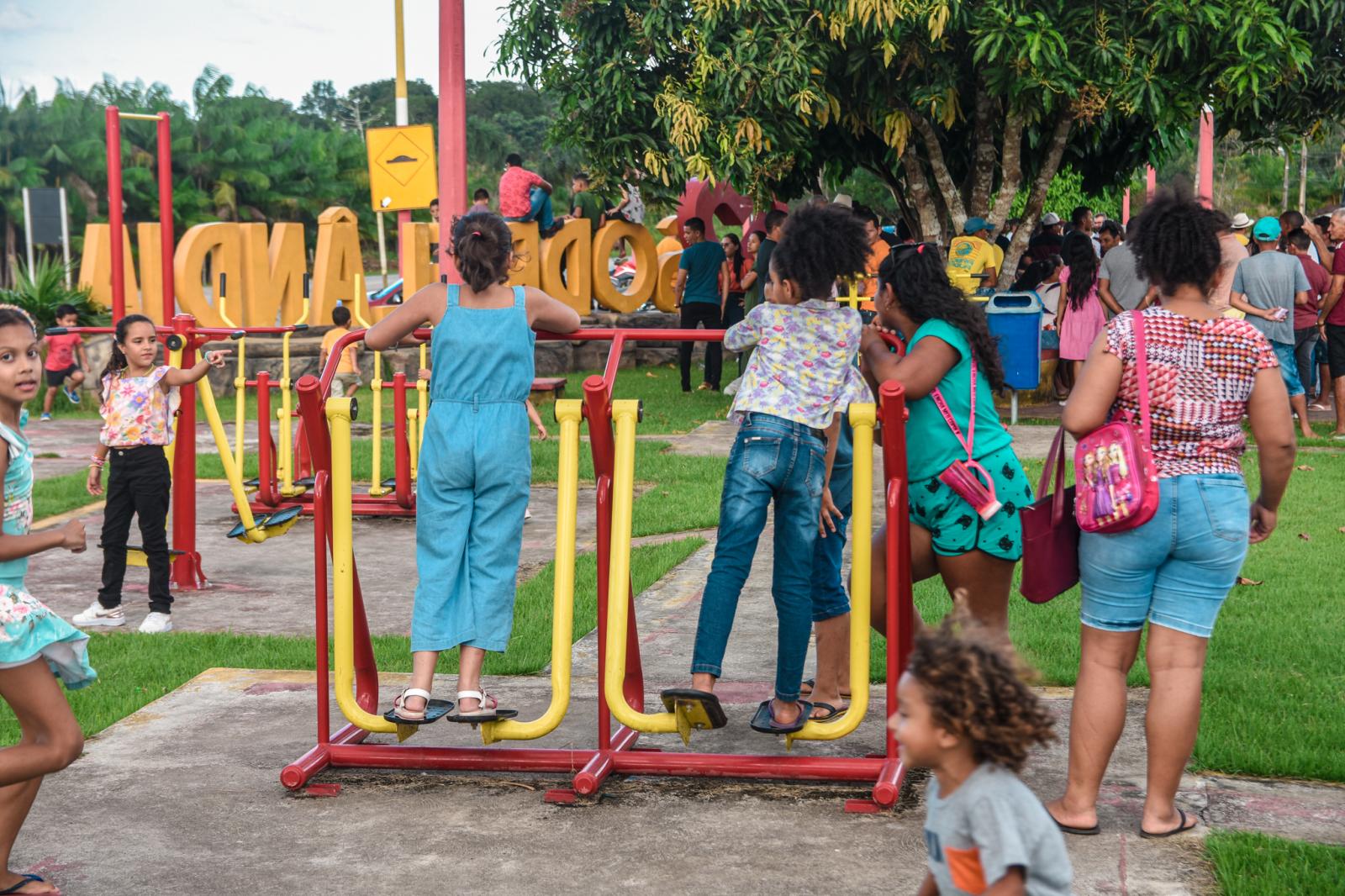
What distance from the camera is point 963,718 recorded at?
2.61m

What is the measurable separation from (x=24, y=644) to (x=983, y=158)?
40.3 ft

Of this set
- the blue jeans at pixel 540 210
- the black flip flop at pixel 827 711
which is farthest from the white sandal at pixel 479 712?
the blue jeans at pixel 540 210

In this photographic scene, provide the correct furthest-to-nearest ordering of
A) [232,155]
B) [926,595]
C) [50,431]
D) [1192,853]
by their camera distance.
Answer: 1. [232,155]
2. [50,431]
3. [926,595]
4. [1192,853]

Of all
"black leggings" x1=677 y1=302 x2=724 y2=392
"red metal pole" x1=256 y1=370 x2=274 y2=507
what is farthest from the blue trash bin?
"red metal pole" x1=256 y1=370 x2=274 y2=507

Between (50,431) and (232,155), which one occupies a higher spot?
(232,155)

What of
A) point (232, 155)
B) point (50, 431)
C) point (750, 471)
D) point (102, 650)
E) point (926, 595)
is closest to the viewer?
point (750, 471)

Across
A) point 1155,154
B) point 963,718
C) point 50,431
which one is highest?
point 1155,154

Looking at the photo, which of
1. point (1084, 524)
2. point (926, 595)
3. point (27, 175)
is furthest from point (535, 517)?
point (27, 175)

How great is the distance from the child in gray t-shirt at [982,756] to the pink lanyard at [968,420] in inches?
77.1

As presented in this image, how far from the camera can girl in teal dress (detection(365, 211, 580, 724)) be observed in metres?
4.59

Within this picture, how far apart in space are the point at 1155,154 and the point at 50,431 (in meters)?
11.4

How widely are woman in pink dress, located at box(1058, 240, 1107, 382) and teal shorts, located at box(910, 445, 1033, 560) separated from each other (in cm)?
950

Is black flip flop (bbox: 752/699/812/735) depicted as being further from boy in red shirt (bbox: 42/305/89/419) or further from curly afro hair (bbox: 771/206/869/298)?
boy in red shirt (bbox: 42/305/89/419)

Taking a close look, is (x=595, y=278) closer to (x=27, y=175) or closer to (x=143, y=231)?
(x=143, y=231)
